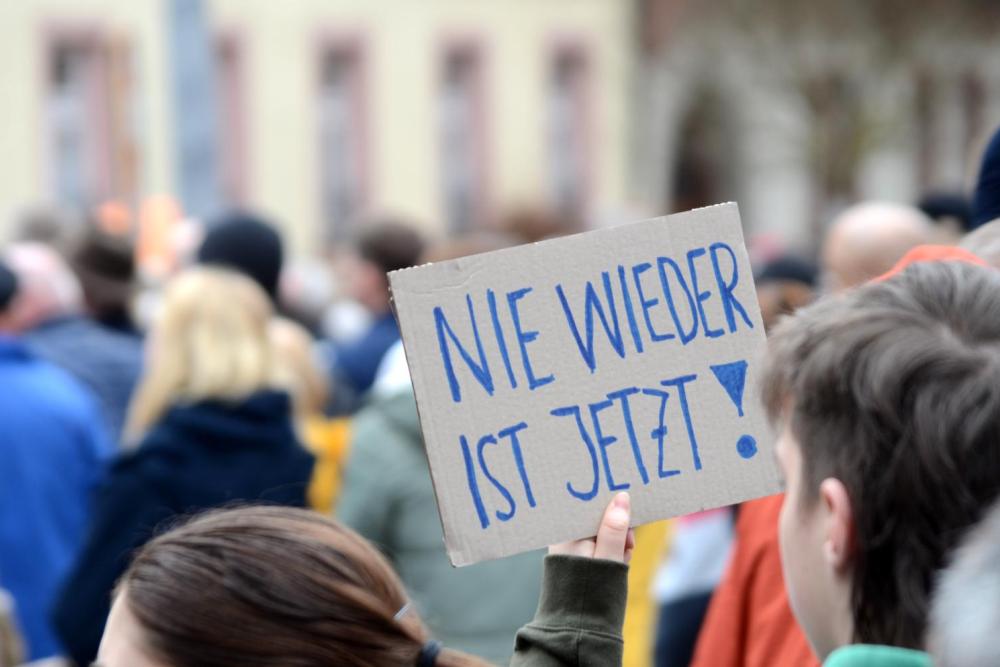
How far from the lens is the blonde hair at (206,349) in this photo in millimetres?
4320

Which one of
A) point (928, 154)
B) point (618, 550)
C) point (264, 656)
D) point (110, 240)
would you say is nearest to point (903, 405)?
point (618, 550)

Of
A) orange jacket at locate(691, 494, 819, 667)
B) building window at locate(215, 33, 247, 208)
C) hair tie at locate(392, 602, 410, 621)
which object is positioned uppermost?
hair tie at locate(392, 602, 410, 621)

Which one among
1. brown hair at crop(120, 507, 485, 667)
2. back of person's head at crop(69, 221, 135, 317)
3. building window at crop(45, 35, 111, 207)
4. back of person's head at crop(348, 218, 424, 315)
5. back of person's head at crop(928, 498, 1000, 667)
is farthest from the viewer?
A: building window at crop(45, 35, 111, 207)

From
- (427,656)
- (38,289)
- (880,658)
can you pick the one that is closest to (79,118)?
(38,289)

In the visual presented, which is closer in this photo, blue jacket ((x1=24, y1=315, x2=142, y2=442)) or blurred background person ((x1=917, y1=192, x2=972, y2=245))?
blurred background person ((x1=917, y1=192, x2=972, y2=245))

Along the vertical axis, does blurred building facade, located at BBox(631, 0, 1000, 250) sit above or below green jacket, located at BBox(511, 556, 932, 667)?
below

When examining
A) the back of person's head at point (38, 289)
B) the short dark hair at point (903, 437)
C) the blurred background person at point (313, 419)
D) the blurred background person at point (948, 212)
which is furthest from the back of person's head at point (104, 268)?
the short dark hair at point (903, 437)

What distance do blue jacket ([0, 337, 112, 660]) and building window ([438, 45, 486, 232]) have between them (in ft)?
61.2

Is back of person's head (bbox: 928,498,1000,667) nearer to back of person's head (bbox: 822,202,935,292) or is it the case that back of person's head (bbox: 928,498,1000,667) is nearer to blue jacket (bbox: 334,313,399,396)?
back of person's head (bbox: 822,202,935,292)

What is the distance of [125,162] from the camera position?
12.7 metres

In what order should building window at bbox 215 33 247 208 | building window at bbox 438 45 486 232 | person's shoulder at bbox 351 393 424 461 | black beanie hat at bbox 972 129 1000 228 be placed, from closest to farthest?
1. black beanie hat at bbox 972 129 1000 228
2. person's shoulder at bbox 351 393 424 461
3. building window at bbox 215 33 247 208
4. building window at bbox 438 45 486 232

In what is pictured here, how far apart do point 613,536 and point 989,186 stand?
1.07m

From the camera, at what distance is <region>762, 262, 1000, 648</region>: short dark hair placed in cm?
172

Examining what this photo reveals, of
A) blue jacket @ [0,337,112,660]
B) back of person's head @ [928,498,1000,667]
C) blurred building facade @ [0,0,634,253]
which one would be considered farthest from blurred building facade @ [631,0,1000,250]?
back of person's head @ [928,498,1000,667]
